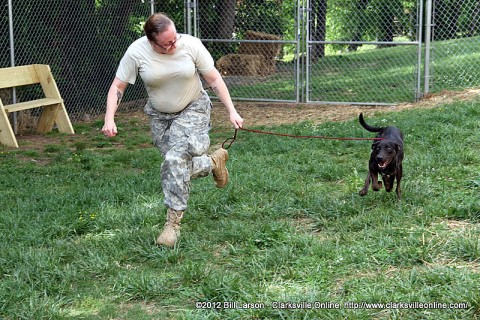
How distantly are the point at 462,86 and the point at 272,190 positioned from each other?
24.1ft

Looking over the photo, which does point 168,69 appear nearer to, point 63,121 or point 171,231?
point 171,231

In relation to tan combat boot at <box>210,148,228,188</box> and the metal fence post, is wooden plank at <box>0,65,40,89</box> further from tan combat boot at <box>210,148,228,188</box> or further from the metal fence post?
the metal fence post

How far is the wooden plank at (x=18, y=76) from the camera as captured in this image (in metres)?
10.6

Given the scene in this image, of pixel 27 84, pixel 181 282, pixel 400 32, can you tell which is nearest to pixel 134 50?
pixel 181 282

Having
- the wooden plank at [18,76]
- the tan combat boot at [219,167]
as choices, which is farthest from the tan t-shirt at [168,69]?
the wooden plank at [18,76]

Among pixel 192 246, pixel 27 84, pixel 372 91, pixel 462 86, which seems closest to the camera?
pixel 192 246

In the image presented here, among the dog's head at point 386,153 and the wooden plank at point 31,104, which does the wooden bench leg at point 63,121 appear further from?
the dog's head at point 386,153

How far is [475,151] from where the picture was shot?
777 centimetres

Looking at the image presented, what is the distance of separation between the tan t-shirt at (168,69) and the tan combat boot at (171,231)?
32.2 inches

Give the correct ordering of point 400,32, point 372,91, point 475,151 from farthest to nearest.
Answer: point 400,32 < point 372,91 < point 475,151

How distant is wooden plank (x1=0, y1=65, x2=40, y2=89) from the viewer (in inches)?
416

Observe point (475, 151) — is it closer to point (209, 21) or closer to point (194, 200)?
point (194, 200)

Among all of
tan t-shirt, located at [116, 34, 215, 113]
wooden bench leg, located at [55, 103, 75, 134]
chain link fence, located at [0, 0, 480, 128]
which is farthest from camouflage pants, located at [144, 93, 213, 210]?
chain link fence, located at [0, 0, 480, 128]

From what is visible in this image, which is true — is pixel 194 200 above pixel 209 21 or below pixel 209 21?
below
